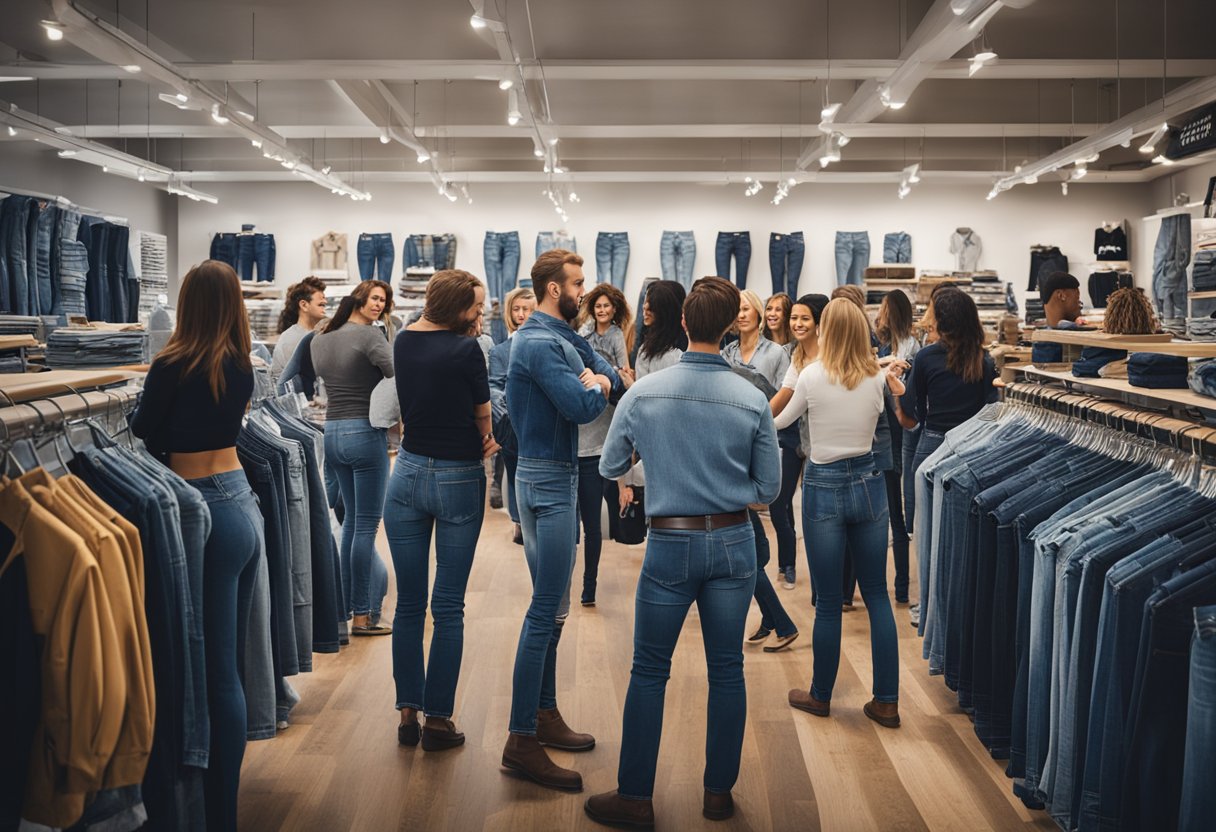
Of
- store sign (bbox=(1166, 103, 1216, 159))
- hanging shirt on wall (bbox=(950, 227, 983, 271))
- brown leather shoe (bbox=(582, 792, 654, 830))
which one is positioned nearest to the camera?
brown leather shoe (bbox=(582, 792, 654, 830))

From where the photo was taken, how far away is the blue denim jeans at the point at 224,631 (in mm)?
2551

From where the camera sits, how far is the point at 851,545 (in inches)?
144

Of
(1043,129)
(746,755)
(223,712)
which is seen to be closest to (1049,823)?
(746,755)

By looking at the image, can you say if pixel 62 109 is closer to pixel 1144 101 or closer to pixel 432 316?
pixel 432 316

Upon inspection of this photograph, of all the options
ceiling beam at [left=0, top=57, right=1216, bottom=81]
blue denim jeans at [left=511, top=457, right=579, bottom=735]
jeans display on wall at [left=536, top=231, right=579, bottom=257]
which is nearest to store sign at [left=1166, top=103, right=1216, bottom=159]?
ceiling beam at [left=0, top=57, right=1216, bottom=81]


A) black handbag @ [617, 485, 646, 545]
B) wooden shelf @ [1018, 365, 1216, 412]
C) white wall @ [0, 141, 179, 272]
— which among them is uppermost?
white wall @ [0, 141, 179, 272]

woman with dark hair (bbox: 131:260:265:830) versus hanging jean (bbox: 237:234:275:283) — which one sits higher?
hanging jean (bbox: 237:234:275:283)

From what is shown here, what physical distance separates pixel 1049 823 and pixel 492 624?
2668 millimetres

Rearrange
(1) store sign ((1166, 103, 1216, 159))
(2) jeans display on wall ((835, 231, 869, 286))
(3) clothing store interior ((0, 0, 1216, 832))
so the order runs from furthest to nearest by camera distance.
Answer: (2) jeans display on wall ((835, 231, 869, 286))
(1) store sign ((1166, 103, 1216, 159))
(3) clothing store interior ((0, 0, 1216, 832))

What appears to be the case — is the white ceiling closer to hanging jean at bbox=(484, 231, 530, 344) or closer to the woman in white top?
hanging jean at bbox=(484, 231, 530, 344)

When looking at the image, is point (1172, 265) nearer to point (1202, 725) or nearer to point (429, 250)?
point (429, 250)

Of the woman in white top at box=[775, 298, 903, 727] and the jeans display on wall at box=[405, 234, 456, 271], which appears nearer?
the woman in white top at box=[775, 298, 903, 727]

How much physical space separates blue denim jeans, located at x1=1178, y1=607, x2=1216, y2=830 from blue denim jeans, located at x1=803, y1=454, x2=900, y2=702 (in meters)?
1.59

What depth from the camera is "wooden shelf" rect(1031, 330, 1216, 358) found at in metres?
3.13
